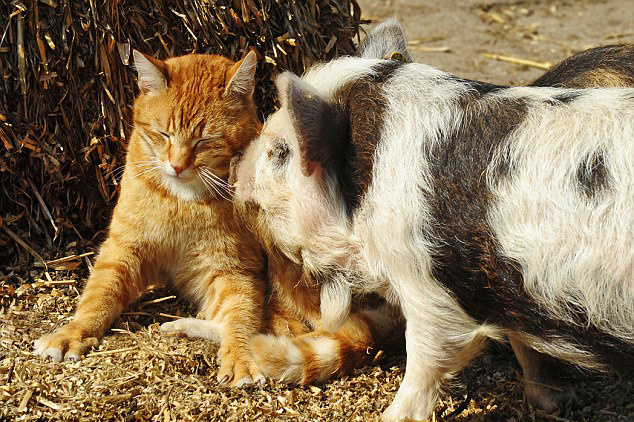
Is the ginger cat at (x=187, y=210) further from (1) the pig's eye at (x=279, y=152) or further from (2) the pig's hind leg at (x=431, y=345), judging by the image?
(2) the pig's hind leg at (x=431, y=345)

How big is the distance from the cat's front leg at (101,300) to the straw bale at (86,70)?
0.47m

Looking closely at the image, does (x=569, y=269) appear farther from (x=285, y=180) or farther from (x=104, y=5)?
(x=104, y=5)

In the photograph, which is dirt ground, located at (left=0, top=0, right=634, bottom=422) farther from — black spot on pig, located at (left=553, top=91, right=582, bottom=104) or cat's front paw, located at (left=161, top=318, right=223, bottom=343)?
black spot on pig, located at (left=553, top=91, right=582, bottom=104)

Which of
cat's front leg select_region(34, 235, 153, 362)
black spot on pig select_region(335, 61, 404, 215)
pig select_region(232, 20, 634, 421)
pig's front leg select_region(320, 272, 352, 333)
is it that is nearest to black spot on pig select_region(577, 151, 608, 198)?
pig select_region(232, 20, 634, 421)

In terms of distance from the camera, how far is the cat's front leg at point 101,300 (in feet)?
13.3

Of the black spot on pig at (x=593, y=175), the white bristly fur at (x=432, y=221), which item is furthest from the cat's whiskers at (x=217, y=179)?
the black spot on pig at (x=593, y=175)

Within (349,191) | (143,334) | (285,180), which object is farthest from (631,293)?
(143,334)

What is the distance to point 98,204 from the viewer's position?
5.02m

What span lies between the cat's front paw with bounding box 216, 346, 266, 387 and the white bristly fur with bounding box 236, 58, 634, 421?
554 millimetres

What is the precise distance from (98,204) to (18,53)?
0.97 meters

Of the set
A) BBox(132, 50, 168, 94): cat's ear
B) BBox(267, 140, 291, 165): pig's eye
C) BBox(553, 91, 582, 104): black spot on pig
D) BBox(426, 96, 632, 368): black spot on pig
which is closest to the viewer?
BBox(426, 96, 632, 368): black spot on pig

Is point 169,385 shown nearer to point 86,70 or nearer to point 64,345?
point 64,345

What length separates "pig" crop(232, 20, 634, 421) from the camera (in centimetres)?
327

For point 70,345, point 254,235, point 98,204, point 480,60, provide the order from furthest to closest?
1. point 480,60
2. point 98,204
3. point 254,235
4. point 70,345
